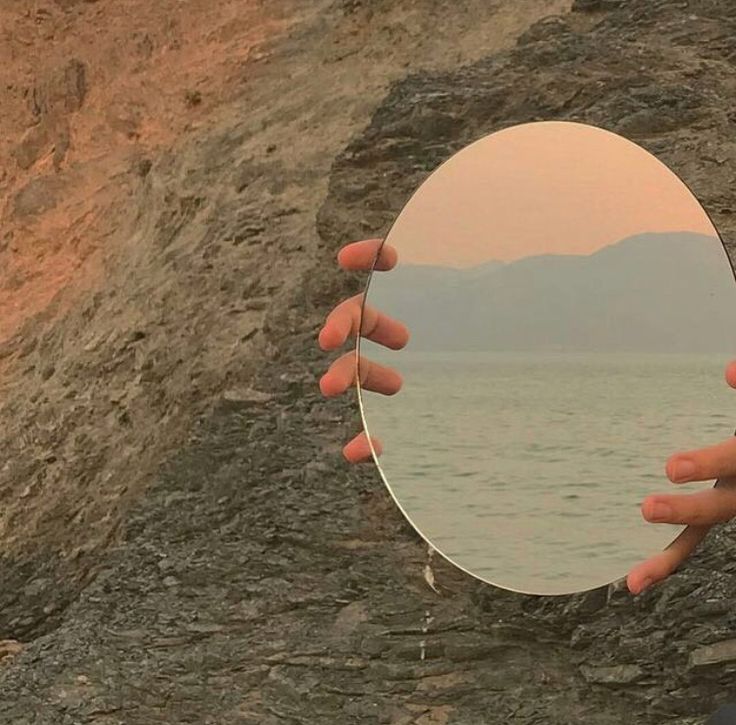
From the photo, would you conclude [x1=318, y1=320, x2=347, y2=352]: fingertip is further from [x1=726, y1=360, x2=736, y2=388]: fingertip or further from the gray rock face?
[x1=726, y1=360, x2=736, y2=388]: fingertip

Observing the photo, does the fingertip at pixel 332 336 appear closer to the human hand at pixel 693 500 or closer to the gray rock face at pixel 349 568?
the gray rock face at pixel 349 568

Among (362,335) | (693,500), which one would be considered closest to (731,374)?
(693,500)

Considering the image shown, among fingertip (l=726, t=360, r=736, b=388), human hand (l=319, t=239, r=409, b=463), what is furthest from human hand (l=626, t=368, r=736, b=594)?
human hand (l=319, t=239, r=409, b=463)

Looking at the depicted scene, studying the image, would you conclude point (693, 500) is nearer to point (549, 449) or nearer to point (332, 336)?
point (549, 449)

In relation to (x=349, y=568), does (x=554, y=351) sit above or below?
above

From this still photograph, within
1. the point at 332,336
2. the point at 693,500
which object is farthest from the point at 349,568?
the point at 693,500

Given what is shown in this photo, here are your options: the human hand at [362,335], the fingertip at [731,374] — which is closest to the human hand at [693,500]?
the fingertip at [731,374]
